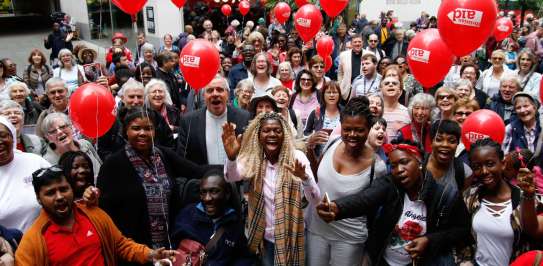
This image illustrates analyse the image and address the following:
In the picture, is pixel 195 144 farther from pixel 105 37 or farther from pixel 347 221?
pixel 105 37

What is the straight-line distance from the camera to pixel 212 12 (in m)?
17.7

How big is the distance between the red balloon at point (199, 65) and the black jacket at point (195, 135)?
86cm

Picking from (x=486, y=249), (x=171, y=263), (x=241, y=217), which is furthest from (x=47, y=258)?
(x=486, y=249)

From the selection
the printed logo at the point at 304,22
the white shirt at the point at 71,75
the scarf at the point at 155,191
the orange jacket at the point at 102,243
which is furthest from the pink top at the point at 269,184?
the white shirt at the point at 71,75

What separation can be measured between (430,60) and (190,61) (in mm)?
2472

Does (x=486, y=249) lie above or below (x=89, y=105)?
below

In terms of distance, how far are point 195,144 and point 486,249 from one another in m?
2.36

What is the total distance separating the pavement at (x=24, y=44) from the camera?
669 inches

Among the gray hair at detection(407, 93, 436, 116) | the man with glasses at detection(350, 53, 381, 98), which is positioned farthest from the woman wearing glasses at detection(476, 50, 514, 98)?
the gray hair at detection(407, 93, 436, 116)

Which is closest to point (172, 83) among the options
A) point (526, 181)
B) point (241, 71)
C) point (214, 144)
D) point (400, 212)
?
point (241, 71)

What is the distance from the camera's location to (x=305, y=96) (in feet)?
18.7

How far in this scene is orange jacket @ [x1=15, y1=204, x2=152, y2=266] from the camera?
2418 millimetres

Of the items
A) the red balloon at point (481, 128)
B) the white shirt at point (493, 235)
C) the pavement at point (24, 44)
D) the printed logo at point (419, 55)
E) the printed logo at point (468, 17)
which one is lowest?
the pavement at point (24, 44)

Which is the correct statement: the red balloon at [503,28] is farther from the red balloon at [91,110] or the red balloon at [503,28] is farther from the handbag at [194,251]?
the handbag at [194,251]
